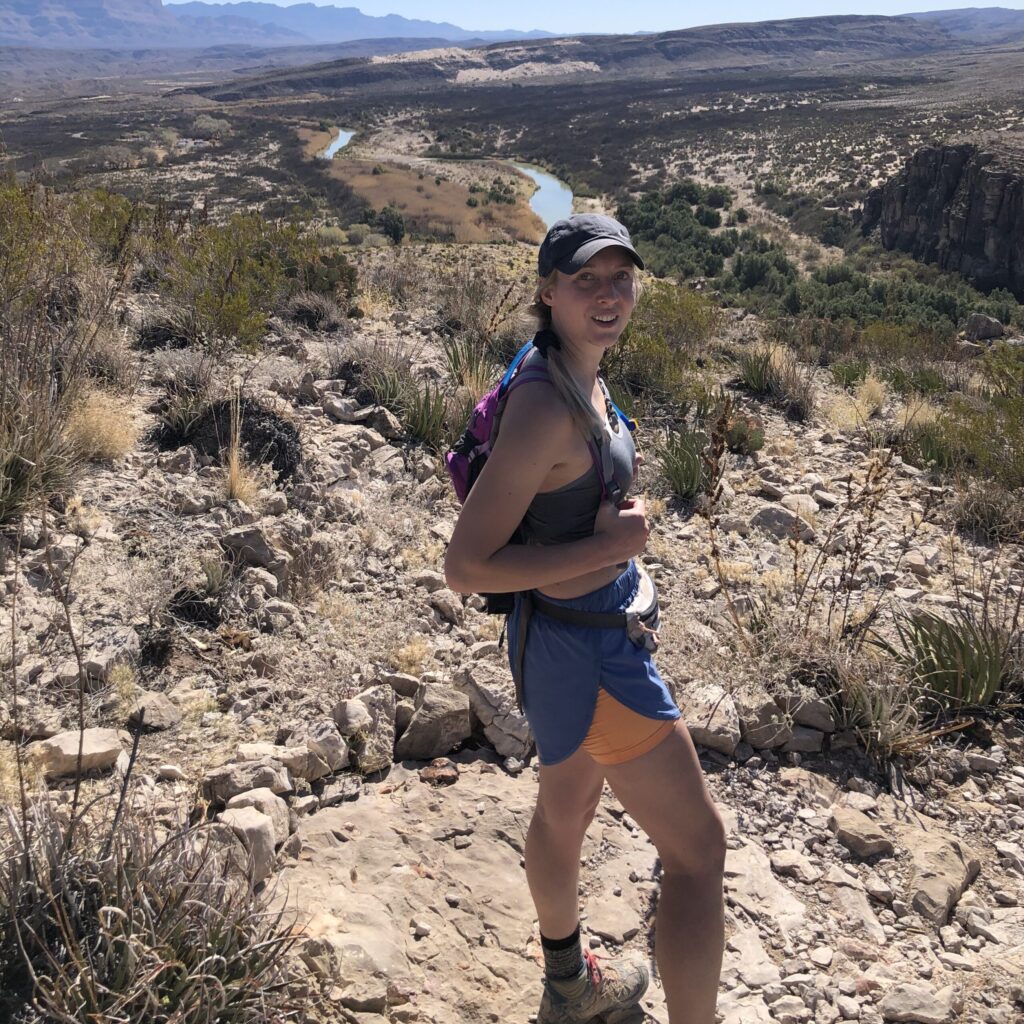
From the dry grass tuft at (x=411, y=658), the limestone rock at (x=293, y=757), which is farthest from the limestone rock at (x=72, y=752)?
the dry grass tuft at (x=411, y=658)

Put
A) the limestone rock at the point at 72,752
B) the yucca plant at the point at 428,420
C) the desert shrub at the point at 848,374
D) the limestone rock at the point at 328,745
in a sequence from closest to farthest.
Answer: the limestone rock at the point at 72,752
the limestone rock at the point at 328,745
the yucca plant at the point at 428,420
the desert shrub at the point at 848,374

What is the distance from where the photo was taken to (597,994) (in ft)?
6.73

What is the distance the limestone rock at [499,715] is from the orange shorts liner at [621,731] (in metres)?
1.35

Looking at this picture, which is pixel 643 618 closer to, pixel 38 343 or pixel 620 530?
pixel 620 530

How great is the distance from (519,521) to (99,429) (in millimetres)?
3505

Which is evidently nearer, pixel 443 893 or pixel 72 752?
pixel 443 893

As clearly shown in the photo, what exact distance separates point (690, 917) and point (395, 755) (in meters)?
1.55

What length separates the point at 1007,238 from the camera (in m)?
25.4

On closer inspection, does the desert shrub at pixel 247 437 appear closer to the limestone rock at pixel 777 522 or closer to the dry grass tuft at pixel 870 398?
the limestone rock at pixel 777 522

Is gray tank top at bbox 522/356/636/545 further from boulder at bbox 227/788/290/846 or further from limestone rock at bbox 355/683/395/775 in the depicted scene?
limestone rock at bbox 355/683/395/775

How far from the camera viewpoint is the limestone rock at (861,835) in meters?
2.74

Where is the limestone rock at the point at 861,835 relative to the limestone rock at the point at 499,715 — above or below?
below

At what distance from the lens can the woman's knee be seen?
169 cm

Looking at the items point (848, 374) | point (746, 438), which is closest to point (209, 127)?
point (848, 374)
